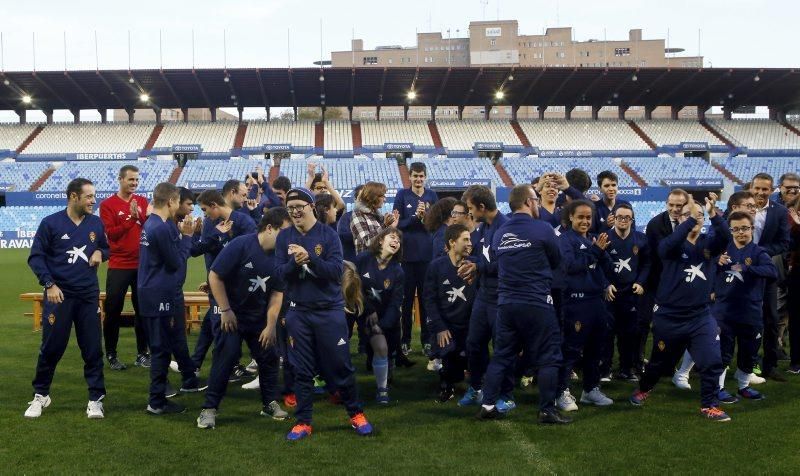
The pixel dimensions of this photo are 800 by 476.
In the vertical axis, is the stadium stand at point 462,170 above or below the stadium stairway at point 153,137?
below

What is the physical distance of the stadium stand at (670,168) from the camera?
42938mm

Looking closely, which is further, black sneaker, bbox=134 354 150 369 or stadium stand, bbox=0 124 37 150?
stadium stand, bbox=0 124 37 150

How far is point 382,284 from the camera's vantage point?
7453mm

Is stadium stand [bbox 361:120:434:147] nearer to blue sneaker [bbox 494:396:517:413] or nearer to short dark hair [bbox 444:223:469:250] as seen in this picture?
short dark hair [bbox 444:223:469:250]

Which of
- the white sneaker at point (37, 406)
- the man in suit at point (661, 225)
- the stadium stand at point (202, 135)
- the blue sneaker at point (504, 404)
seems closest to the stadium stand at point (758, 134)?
the stadium stand at point (202, 135)

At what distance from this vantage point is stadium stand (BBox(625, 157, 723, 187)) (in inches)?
1690

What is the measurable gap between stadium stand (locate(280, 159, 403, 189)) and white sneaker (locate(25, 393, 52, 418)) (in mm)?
34048

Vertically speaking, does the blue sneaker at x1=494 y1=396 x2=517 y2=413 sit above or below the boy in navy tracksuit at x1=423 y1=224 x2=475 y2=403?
below

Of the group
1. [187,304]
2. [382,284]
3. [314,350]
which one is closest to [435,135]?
[187,304]

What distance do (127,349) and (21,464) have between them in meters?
5.05

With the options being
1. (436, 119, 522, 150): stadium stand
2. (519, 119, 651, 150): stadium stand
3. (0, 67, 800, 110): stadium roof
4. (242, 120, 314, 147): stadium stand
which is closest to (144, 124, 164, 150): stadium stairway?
(0, 67, 800, 110): stadium roof

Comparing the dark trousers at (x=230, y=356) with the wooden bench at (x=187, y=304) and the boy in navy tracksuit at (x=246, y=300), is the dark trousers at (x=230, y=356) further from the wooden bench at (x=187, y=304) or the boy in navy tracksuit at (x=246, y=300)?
the wooden bench at (x=187, y=304)

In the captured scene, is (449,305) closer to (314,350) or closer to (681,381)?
(314,350)

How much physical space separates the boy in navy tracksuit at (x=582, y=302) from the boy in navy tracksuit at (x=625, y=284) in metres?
0.37
